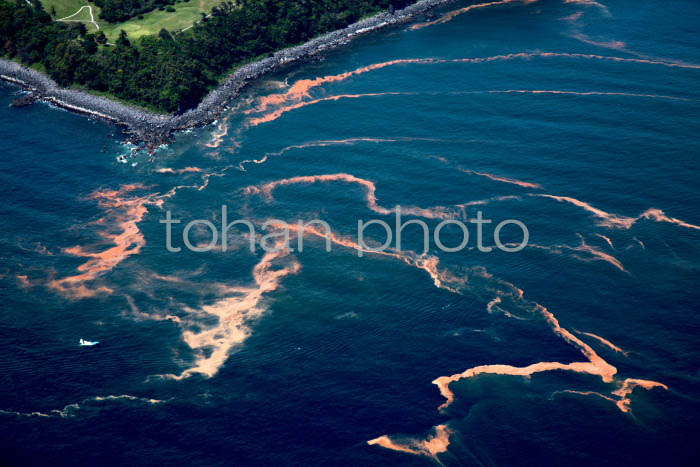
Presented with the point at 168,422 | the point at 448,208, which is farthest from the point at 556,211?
the point at 168,422

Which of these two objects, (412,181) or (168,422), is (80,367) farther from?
(412,181)

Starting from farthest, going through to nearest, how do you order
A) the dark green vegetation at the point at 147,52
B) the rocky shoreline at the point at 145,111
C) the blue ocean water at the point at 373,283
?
the dark green vegetation at the point at 147,52 < the rocky shoreline at the point at 145,111 < the blue ocean water at the point at 373,283

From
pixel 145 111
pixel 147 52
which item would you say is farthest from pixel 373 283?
pixel 147 52

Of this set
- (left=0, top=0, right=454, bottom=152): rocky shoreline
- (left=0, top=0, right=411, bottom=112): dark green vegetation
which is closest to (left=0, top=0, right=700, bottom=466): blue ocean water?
(left=0, top=0, right=454, bottom=152): rocky shoreline

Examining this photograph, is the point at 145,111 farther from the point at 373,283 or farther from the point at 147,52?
the point at 373,283

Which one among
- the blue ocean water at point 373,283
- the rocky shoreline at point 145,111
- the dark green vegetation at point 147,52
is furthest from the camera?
the dark green vegetation at point 147,52

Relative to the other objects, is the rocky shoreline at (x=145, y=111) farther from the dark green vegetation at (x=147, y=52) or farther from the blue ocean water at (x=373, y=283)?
the blue ocean water at (x=373, y=283)

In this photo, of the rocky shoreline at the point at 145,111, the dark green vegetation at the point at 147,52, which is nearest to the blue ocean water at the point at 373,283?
the rocky shoreline at the point at 145,111
